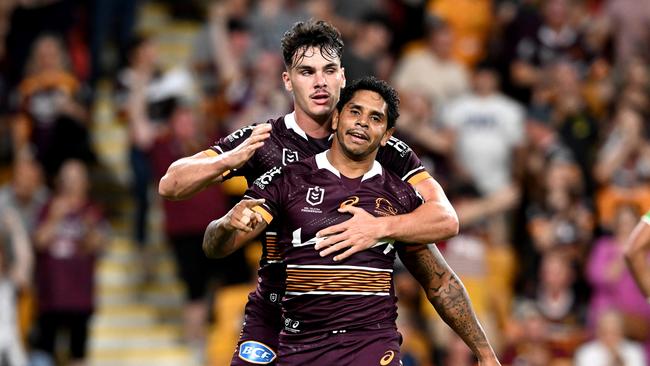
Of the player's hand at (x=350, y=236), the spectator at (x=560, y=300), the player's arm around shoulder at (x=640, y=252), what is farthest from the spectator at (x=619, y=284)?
the player's hand at (x=350, y=236)

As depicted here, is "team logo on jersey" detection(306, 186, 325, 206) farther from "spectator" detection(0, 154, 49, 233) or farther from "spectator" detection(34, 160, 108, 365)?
"spectator" detection(0, 154, 49, 233)

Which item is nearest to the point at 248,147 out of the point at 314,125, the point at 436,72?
the point at 314,125

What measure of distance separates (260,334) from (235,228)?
40.2 inches

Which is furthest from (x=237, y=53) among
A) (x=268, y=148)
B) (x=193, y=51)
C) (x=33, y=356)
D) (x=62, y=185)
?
(x=268, y=148)

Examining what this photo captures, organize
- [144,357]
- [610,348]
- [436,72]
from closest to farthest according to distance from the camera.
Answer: [610,348] < [144,357] < [436,72]

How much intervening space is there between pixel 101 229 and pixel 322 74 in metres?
6.41

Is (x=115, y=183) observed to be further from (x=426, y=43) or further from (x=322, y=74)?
(x=322, y=74)

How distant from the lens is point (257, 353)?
7.07m

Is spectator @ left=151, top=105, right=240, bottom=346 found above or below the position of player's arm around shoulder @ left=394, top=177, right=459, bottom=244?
below

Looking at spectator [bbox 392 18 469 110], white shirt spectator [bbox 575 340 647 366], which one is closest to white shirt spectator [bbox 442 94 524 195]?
spectator [bbox 392 18 469 110]

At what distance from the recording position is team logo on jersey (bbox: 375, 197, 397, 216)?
21.5ft

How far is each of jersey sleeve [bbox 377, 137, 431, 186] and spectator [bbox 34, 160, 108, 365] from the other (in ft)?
20.1

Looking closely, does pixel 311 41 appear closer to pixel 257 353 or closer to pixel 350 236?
pixel 350 236

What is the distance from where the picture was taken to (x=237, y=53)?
14523 millimetres
